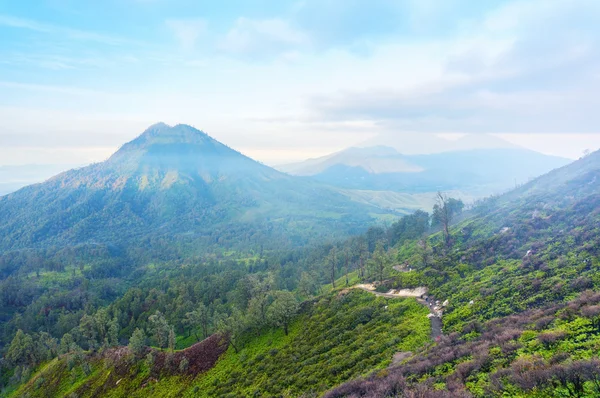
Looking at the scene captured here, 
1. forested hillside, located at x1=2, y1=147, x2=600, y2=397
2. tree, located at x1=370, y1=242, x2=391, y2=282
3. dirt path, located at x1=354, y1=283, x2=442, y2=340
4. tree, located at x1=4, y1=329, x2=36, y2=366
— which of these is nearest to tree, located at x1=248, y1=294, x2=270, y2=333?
forested hillside, located at x1=2, y1=147, x2=600, y2=397

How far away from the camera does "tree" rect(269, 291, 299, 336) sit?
2255 inches

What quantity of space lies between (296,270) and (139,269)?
367 ft

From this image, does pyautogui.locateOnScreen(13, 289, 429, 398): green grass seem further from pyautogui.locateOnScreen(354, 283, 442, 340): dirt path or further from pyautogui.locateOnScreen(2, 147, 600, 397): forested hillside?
pyautogui.locateOnScreen(354, 283, 442, 340): dirt path

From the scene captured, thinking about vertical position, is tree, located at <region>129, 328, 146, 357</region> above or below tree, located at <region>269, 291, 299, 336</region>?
below

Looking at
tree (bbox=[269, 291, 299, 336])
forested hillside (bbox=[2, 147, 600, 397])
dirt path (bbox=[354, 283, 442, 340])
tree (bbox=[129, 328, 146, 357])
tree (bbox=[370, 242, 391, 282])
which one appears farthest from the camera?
tree (bbox=[370, 242, 391, 282])

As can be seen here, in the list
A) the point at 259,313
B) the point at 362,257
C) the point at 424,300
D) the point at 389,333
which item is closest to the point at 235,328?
the point at 259,313

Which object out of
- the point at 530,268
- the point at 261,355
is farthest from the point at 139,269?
the point at 530,268

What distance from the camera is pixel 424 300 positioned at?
166 feet

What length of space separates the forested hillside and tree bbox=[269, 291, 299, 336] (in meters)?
0.24

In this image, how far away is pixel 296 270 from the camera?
130750 millimetres

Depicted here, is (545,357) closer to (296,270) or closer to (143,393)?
(143,393)

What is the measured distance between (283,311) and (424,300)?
78.8 feet

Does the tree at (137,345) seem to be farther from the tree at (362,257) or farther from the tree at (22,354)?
the tree at (362,257)

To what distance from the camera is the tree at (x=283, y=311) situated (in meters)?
57.3
